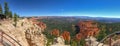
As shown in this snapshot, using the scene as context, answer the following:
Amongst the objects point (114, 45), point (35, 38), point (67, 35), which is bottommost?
point (67, 35)

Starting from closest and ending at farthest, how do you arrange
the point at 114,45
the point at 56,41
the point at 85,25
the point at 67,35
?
the point at 114,45 → the point at 56,41 → the point at 67,35 → the point at 85,25

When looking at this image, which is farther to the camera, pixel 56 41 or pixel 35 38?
pixel 56 41

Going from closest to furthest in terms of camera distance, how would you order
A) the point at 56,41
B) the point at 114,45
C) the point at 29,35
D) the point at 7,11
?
the point at 114,45 → the point at 29,35 → the point at 7,11 → the point at 56,41

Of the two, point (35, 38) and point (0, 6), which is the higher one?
point (0, 6)

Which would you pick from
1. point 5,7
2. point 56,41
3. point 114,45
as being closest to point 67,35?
point 56,41

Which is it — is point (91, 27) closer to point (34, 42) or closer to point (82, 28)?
point (82, 28)

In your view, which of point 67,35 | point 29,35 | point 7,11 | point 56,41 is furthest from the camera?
point 67,35

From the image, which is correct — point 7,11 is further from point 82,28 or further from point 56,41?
point 82,28

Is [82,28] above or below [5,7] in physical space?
below

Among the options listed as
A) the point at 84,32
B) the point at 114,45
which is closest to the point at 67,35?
the point at 84,32
